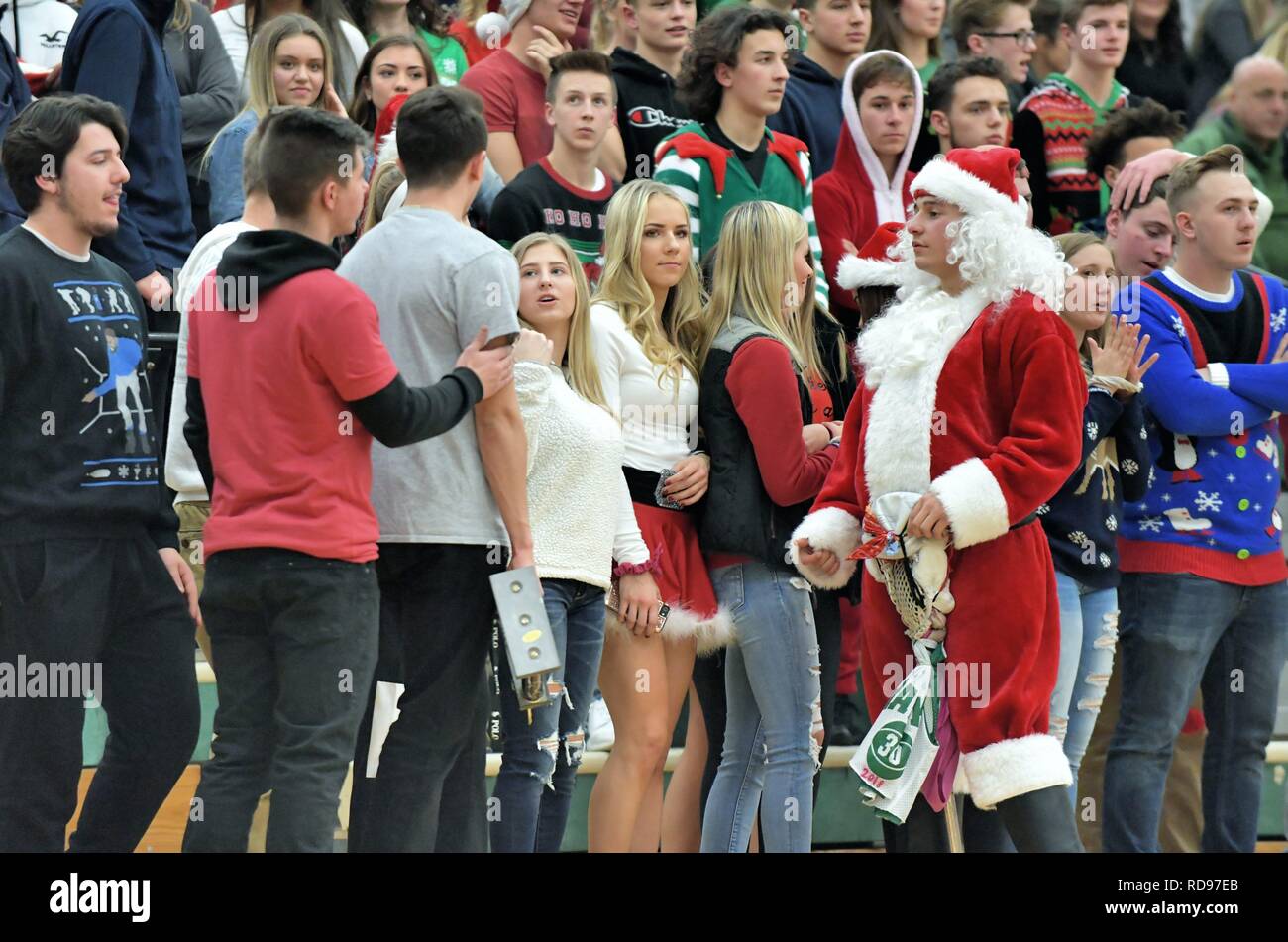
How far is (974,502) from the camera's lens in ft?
14.8

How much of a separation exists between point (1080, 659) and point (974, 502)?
124 centimetres

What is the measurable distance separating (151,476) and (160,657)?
0.45 metres

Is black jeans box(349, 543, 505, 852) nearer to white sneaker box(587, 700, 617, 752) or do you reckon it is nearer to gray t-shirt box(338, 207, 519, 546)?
gray t-shirt box(338, 207, 519, 546)

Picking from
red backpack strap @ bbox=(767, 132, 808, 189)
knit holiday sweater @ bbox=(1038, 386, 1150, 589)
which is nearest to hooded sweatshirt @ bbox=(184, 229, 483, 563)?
knit holiday sweater @ bbox=(1038, 386, 1150, 589)

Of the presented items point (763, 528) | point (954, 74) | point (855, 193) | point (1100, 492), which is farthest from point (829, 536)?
point (954, 74)

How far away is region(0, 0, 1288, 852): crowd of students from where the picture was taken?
4309 mm

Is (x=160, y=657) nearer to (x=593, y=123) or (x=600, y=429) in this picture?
(x=600, y=429)

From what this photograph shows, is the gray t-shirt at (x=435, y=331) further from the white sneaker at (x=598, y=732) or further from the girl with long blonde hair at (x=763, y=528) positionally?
the white sneaker at (x=598, y=732)

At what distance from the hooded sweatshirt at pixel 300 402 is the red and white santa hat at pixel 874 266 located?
1.52 m

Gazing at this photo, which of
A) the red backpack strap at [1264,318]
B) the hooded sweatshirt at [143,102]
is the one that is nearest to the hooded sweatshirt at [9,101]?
the hooded sweatshirt at [143,102]

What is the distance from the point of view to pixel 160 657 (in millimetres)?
4664

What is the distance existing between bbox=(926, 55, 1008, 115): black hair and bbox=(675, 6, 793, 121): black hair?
0.75 metres

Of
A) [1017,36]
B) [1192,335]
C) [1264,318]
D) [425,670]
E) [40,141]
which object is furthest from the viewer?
[1017,36]

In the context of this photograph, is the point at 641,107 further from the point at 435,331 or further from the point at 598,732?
the point at 435,331
